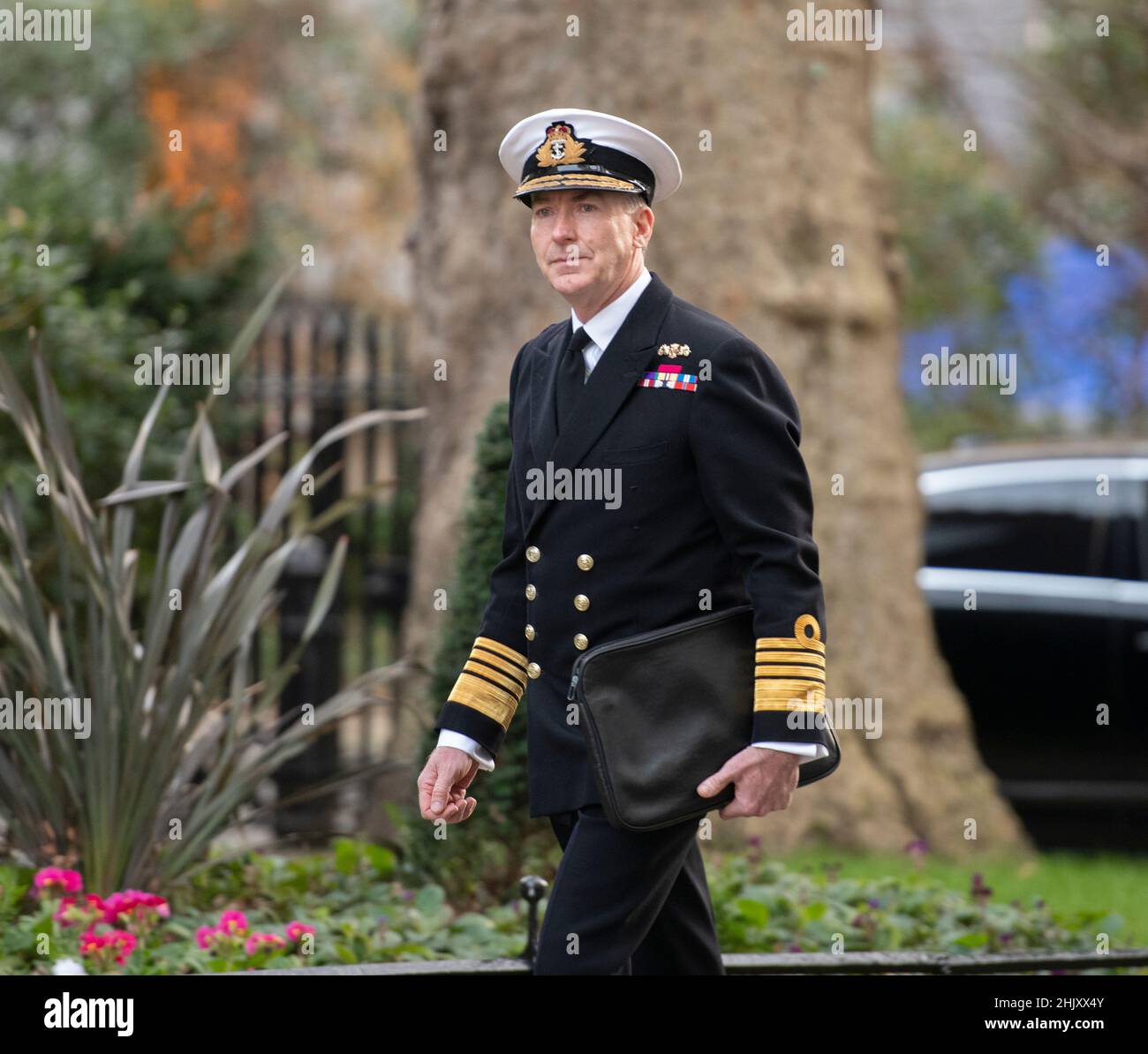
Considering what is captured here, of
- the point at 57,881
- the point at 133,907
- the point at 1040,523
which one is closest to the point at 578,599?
the point at 133,907

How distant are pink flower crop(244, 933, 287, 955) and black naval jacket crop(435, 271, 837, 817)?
1.05 meters

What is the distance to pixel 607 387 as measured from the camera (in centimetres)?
328

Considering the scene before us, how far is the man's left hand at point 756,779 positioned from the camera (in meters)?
3.01

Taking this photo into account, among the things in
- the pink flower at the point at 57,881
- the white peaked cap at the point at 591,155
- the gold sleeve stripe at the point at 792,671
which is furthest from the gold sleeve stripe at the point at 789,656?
the pink flower at the point at 57,881

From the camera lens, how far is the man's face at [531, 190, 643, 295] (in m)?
3.20

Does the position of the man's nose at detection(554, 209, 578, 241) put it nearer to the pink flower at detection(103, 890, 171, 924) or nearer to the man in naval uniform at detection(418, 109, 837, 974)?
the man in naval uniform at detection(418, 109, 837, 974)

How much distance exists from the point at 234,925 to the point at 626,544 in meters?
1.62

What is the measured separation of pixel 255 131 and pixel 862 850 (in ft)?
59.9

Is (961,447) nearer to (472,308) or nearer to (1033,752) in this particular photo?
(1033,752)

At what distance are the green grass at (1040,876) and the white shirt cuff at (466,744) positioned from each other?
82.5 inches

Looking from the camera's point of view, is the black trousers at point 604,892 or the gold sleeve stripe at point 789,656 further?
the black trousers at point 604,892

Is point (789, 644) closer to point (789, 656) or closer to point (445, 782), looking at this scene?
point (789, 656)

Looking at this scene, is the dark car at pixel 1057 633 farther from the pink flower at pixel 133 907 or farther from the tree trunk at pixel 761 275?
the pink flower at pixel 133 907
